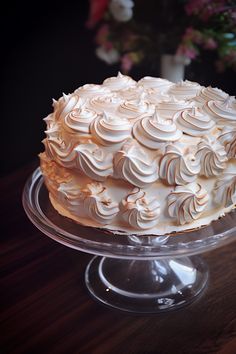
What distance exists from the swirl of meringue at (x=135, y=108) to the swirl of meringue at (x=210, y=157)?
16cm

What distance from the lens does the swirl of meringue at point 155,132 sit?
1115mm

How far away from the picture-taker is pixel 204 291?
53.7 inches

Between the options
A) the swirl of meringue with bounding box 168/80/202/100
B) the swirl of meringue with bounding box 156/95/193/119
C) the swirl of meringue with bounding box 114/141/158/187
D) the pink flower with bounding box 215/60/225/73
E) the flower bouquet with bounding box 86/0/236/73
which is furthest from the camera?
the pink flower with bounding box 215/60/225/73

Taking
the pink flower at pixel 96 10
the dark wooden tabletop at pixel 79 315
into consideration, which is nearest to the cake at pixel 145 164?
the dark wooden tabletop at pixel 79 315

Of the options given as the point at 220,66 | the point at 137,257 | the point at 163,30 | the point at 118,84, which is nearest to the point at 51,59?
the point at 163,30

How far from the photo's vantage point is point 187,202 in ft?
3.71

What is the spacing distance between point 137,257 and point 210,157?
29cm

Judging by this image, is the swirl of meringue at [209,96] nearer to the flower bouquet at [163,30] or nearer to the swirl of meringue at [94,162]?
the swirl of meringue at [94,162]

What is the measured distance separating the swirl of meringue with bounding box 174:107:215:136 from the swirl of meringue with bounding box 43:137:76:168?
26 centimetres

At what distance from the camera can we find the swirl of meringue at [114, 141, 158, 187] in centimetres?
110

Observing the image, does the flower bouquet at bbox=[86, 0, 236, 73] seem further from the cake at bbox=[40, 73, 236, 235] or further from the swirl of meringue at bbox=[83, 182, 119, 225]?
the swirl of meringue at bbox=[83, 182, 119, 225]

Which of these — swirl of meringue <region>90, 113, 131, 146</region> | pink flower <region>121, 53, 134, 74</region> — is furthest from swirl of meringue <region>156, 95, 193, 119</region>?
pink flower <region>121, 53, 134, 74</region>

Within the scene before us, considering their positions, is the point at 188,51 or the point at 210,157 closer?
the point at 210,157

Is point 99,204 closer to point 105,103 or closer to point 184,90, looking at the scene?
point 105,103
